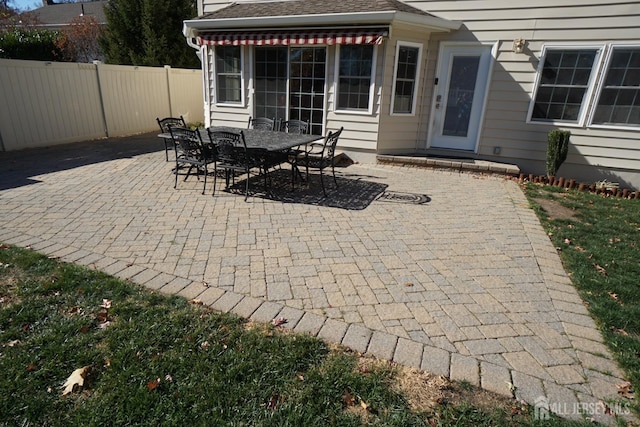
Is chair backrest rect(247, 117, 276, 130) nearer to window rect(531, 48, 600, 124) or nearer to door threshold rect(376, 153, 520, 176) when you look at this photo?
door threshold rect(376, 153, 520, 176)

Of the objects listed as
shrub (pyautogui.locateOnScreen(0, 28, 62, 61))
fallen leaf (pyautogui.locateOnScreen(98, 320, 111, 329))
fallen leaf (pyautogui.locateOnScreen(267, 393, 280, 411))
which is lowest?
fallen leaf (pyautogui.locateOnScreen(267, 393, 280, 411))

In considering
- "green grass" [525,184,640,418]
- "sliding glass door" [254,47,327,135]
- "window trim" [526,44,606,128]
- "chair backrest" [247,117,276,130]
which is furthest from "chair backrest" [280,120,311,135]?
"window trim" [526,44,606,128]

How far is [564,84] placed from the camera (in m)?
7.43

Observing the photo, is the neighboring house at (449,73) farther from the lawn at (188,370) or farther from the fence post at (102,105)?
the lawn at (188,370)

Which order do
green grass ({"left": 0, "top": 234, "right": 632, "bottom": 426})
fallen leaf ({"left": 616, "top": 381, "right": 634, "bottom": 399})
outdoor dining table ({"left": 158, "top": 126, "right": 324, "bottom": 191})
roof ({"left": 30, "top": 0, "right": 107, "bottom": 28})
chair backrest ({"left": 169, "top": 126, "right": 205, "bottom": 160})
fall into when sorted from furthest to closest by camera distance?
1. roof ({"left": 30, "top": 0, "right": 107, "bottom": 28})
2. chair backrest ({"left": 169, "top": 126, "right": 205, "bottom": 160})
3. outdoor dining table ({"left": 158, "top": 126, "right": 324, "bottom": 191})
4. fallen leaf ({"left": 616, "top": 381, "right": 634, "bottom": 399})
5. green grass ({"left": 0, "top": 234, "right": 632, "bottom": 426})

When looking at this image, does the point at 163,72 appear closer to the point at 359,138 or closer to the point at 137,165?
the point at 137,165

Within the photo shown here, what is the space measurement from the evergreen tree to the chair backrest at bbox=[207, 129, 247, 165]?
1174 centimetres

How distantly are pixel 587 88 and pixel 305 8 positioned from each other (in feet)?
20.0

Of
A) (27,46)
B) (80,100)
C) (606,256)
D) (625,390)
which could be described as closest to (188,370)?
(625,390)

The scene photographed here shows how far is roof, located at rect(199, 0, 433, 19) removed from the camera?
746 centimetres

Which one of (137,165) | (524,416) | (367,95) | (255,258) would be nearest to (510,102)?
(367,95)

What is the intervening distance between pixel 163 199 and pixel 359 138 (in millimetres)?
4543

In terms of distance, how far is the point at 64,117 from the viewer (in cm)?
948

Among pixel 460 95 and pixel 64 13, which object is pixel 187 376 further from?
pixel 64 13
